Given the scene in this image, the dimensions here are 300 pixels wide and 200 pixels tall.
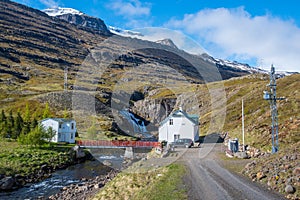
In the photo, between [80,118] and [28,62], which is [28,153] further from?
[28,62]

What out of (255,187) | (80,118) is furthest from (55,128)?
(255,187)

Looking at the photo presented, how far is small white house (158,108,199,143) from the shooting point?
5472 centimetres

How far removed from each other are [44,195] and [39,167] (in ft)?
40.7

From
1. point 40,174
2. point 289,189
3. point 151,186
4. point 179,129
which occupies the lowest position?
point 40,174

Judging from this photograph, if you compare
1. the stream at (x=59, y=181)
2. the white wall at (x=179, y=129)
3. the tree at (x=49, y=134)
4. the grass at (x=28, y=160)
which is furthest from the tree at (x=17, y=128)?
the white wall at (x=179, y=129)

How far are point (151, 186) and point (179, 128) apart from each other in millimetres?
36747

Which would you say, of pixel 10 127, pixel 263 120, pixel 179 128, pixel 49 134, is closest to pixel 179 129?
pixel 179 128

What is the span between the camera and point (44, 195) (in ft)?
93.0

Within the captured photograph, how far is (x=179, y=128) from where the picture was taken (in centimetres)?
5534

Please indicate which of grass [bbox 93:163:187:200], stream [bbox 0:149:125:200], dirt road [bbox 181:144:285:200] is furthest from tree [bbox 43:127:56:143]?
dirt road [bbox 181:144:285:200]

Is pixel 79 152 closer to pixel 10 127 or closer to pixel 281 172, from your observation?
pixel 10 127

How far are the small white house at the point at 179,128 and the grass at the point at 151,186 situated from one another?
29246 mm

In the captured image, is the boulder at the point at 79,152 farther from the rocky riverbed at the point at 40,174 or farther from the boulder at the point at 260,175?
the boulder at the point at 260,175

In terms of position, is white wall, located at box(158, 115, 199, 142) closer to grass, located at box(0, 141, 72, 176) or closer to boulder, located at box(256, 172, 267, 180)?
grass, located at box(0, 141, 72, 176)
